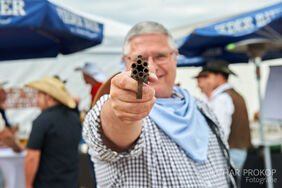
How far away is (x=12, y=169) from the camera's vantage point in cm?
346

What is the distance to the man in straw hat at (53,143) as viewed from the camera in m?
2.79

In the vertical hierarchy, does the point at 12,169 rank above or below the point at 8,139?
below

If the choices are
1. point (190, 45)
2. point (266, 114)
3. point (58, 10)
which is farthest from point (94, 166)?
point (190, 45)

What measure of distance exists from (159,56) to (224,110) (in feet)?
6.91

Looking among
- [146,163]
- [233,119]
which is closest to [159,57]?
[146,163]

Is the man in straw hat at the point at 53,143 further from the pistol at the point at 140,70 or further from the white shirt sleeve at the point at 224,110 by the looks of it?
the pistol at the point at 140,70

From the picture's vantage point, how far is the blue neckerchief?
4.24 feet

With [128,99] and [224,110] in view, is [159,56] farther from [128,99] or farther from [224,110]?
[224,110]

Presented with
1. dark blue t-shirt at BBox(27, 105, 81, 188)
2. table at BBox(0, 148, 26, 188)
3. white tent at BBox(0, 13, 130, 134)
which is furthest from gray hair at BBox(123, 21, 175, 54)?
white tent at BBox(0, 13, 130, 134)

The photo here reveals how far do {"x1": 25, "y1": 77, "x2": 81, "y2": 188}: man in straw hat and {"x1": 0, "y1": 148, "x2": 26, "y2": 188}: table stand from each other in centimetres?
64

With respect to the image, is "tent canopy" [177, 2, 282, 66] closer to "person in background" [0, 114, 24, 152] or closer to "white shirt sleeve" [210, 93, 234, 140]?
"white shirt sleeve" [210, 93, 234, 140]

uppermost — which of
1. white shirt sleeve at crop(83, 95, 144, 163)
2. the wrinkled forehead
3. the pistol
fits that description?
the wrinkled forehead

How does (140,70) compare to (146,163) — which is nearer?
(140,70)

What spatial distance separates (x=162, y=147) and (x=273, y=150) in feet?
12.5
